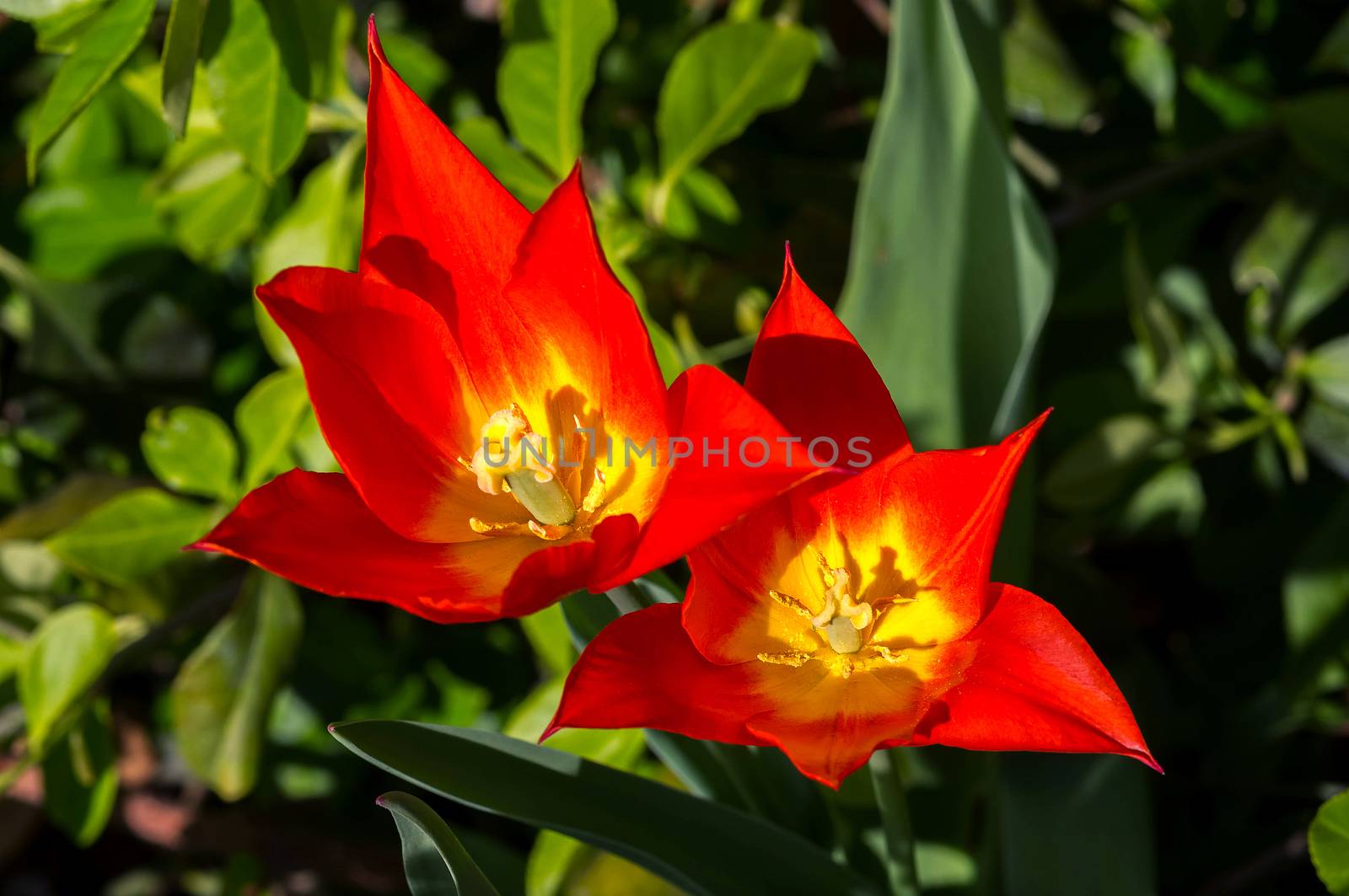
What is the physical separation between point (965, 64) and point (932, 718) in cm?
43

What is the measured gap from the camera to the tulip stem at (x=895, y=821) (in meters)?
0.64

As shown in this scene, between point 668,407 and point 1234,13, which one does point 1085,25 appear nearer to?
point 1234,13

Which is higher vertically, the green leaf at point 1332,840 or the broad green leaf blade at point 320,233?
the broad green leaf blade at point 320,233

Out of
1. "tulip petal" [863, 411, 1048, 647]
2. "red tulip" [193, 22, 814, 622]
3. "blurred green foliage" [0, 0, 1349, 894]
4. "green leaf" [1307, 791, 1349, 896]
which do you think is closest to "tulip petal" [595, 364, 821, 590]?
"red tulip" [193, 22, 814, 622]

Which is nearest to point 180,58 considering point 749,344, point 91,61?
point 91,61

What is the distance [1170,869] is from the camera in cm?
127

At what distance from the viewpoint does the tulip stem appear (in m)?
0.64

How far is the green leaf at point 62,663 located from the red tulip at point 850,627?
568mm

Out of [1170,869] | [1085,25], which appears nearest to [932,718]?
[1170,869]

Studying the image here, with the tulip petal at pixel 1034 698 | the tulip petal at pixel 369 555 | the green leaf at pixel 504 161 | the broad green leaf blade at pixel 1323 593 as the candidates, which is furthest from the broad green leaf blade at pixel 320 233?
the broad green leaf blade at pixel 1323 593

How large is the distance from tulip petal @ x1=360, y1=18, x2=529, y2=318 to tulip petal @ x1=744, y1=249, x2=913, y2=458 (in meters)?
0.14

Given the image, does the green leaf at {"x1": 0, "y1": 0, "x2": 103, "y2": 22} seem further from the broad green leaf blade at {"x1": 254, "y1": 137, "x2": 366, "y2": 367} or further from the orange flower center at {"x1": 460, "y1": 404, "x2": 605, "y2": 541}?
the orange flower center at {"x1": 460, "y1": 404, "x2": 605, "y2": 541}

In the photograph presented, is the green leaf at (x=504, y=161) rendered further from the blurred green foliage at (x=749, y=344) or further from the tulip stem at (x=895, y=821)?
the tulip stem at (x=895, y=821)

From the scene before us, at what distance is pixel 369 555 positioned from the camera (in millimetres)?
563
